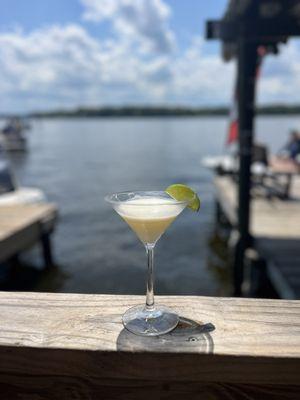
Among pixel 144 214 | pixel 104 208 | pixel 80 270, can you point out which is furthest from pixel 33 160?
pixel 144 214

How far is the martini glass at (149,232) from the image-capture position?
3.98 ft

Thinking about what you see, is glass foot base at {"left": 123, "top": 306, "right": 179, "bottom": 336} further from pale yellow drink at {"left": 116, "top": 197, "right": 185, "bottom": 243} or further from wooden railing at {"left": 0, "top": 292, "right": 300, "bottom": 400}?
pale yellow drink at {"left": 116, "top": 197, "right": 185, "bottom": 243}

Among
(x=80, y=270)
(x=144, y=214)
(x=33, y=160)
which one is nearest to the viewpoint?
(x=144, y=214)

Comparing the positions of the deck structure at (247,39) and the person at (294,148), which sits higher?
the deck structure at (247,39)

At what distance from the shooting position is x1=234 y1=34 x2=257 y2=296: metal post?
5.49 metres

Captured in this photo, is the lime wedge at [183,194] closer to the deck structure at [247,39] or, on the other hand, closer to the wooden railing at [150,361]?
the wooden railing at [150,361]

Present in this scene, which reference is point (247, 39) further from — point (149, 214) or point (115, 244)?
point (115, 244)

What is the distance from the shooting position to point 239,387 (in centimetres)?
106

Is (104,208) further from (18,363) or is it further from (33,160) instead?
(33,160)

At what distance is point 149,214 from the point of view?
127cm

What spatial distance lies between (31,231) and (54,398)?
643 cm

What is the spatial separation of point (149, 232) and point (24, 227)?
6027mm

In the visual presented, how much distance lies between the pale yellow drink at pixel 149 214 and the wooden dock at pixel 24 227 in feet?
17.8

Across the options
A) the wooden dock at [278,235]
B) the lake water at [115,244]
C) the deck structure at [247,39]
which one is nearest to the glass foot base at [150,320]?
the wooden dock at [278,235]
